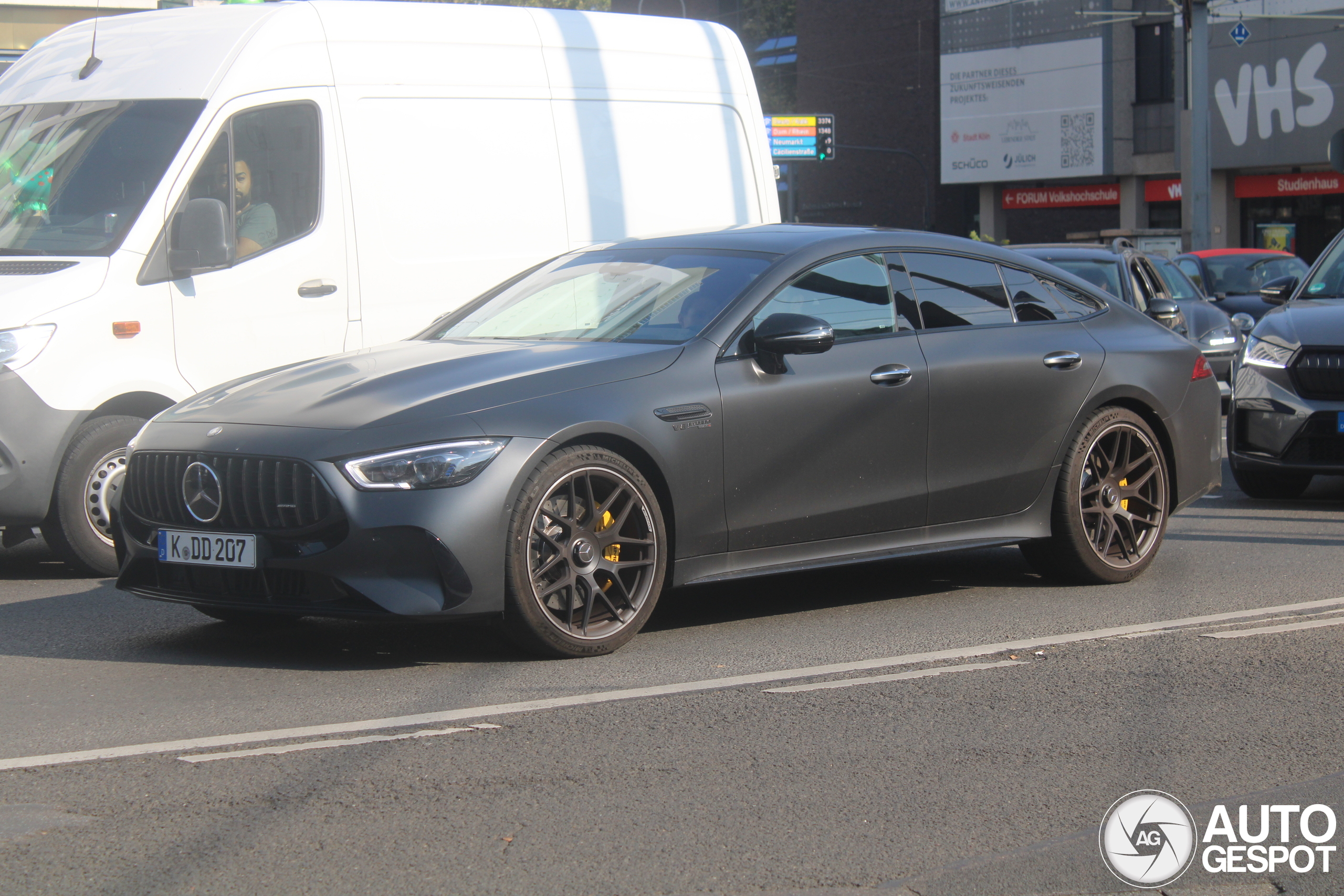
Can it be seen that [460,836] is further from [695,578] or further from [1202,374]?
[1202,374]

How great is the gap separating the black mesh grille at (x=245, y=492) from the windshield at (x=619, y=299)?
1.39 metres

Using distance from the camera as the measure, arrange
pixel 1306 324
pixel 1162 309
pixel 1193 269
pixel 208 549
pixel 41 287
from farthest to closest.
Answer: pixel 1193 269 → pixel 1306 324 → pixel 1162 309 → pixel 41 287 → pixel 208 549

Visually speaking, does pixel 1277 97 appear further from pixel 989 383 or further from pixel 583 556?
pixel 583 556

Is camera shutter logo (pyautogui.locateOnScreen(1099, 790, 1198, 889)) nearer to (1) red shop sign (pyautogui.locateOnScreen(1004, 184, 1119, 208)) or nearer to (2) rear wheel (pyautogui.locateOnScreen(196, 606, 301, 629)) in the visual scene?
(2) rear wheel (pyautogui.locateOnScreen(196, 606, 301, 629))

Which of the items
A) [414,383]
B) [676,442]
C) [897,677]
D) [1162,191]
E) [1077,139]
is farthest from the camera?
[1077,139]

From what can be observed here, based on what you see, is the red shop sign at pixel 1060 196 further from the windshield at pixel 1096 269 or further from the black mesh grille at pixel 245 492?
the black mesh grille at pixel 245 492

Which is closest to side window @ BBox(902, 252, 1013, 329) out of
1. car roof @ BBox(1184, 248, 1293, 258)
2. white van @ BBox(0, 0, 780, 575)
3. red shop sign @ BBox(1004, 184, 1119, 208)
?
white van @ BBox(0, 0, 780, 575)

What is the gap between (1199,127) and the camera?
31.8m

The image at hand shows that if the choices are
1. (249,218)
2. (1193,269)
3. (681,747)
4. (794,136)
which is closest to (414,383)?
(681,747)

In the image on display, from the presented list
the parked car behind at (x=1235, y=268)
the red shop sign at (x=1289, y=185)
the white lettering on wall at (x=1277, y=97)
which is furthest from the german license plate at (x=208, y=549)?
the white lettering on wall at (x=1277, y=97)

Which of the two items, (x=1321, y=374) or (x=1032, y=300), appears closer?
(x=1032, y=300)

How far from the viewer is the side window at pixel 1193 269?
2317 cm

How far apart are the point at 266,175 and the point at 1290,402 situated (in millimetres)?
5910

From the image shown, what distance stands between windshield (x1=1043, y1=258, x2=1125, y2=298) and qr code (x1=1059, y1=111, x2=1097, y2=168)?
33356mm
